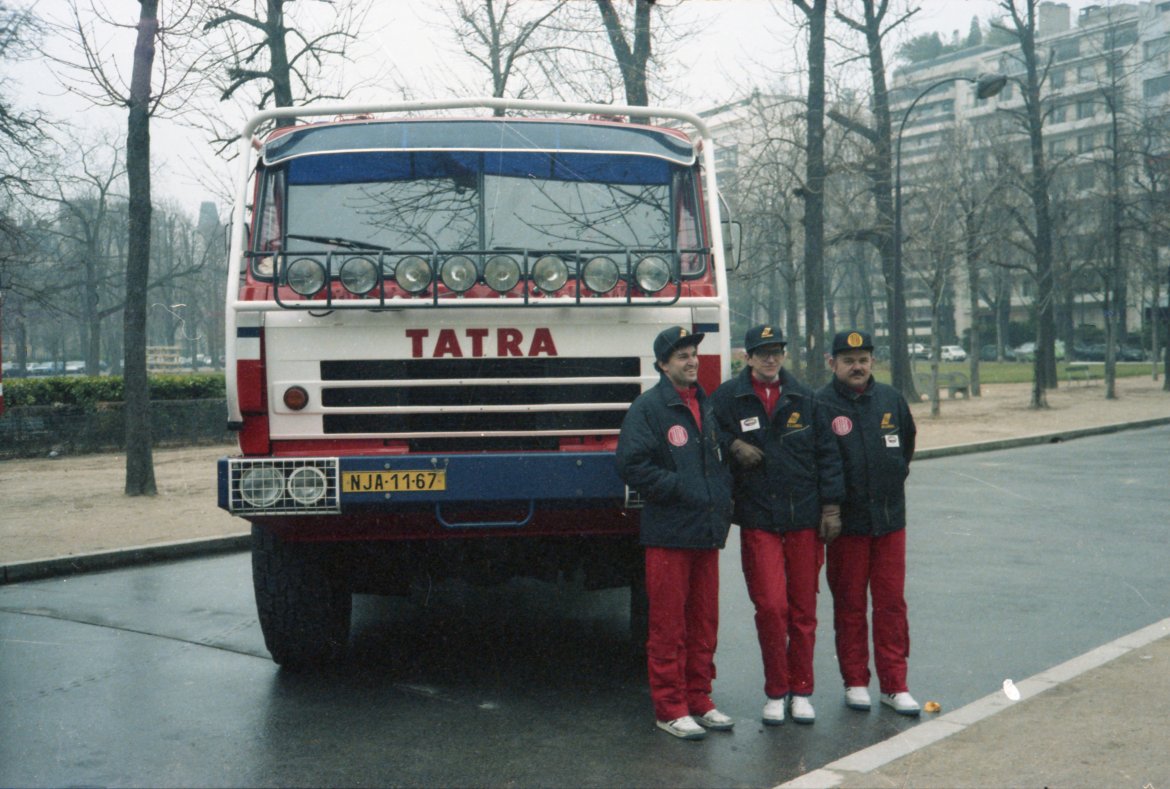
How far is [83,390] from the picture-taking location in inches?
865

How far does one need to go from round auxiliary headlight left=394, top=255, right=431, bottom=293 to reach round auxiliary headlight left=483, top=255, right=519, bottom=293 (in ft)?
1.02

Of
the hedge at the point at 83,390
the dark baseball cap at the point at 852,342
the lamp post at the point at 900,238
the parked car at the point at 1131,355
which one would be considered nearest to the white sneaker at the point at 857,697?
the dark baseball cap at the point at 852,342

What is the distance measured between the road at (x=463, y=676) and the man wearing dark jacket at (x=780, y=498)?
1.03ft

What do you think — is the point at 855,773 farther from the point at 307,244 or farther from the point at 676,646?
the point at 307,244

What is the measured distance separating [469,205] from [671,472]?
1.98 metres

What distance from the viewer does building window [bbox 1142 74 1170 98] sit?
7907 cm

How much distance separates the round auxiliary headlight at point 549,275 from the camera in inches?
234

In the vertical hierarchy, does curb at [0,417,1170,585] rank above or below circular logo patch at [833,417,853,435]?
below

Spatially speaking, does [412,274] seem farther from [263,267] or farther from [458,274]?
[263,267]

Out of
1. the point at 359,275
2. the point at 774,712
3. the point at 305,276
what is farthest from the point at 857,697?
the point at 305,276

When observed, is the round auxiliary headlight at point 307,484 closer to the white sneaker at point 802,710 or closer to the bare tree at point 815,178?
the white sneaker at point 802,710

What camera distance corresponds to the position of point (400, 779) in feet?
15.6

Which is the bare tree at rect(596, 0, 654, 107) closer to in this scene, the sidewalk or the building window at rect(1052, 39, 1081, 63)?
the sidewalk

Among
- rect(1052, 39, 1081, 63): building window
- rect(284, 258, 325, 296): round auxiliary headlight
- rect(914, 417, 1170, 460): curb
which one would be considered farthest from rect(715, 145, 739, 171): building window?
rect(1052, 39, 1081, 63): building window
